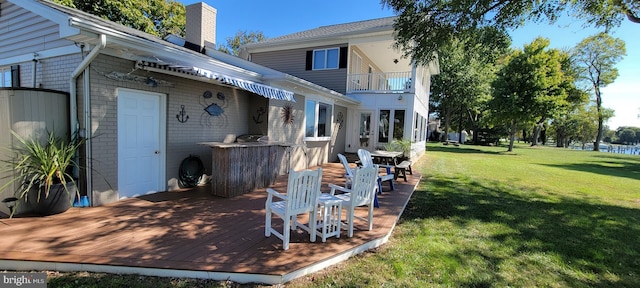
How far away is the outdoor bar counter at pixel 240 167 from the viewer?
6047mm

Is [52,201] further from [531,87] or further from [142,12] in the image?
[531,87]

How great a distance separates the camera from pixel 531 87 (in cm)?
2141

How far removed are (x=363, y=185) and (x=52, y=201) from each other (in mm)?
5061

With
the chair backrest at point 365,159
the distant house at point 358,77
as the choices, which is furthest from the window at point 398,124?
the chair backrest at point 365,159

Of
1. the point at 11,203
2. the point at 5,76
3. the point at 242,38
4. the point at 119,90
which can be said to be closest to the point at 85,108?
the point at 119,90

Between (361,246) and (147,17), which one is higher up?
(147,17)

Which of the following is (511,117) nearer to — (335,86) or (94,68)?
(335,86)

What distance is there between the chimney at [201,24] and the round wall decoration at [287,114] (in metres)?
3.85

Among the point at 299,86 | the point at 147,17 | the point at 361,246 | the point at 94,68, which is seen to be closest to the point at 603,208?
the point at 361,246

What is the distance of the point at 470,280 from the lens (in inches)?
131

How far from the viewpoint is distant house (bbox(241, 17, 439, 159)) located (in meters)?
13.0

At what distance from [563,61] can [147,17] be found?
131 feet

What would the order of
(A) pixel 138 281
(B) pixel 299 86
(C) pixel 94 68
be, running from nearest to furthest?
(A) pixel 138 281, (C) pixel 94 68, (B) pixel 299 86

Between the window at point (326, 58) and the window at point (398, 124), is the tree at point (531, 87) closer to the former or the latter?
the window at point (398, 124)
